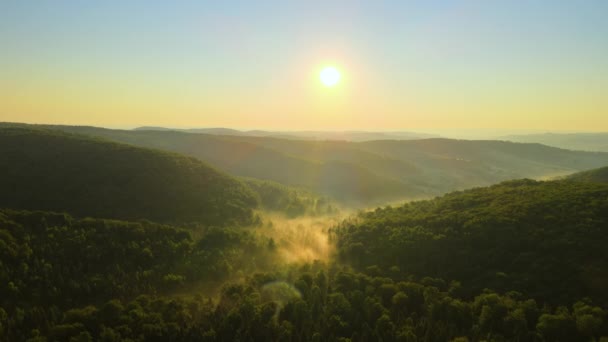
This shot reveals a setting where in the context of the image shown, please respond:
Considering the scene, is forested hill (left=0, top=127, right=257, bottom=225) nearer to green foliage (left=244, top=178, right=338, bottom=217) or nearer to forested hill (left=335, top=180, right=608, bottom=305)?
green foliage (left=244, top=178, right=338, bottom=217)

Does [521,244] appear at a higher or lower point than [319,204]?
higher

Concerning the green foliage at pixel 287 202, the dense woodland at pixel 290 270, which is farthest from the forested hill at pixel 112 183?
the green foliage at pixel 287 202

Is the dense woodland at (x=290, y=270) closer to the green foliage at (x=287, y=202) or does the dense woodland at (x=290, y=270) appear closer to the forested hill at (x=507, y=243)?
the forested hill at (x=507, y=243)

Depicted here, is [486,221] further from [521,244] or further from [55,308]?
[55,308]

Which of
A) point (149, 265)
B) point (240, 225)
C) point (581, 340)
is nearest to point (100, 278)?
point (149, 265)

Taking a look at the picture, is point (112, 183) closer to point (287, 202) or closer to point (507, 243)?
point (287, 202)

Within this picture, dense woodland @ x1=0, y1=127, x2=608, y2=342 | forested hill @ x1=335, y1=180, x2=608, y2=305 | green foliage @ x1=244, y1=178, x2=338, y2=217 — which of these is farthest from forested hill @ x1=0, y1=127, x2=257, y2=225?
forested hill @ x1=335, y1=180, x2=608, y2=305
